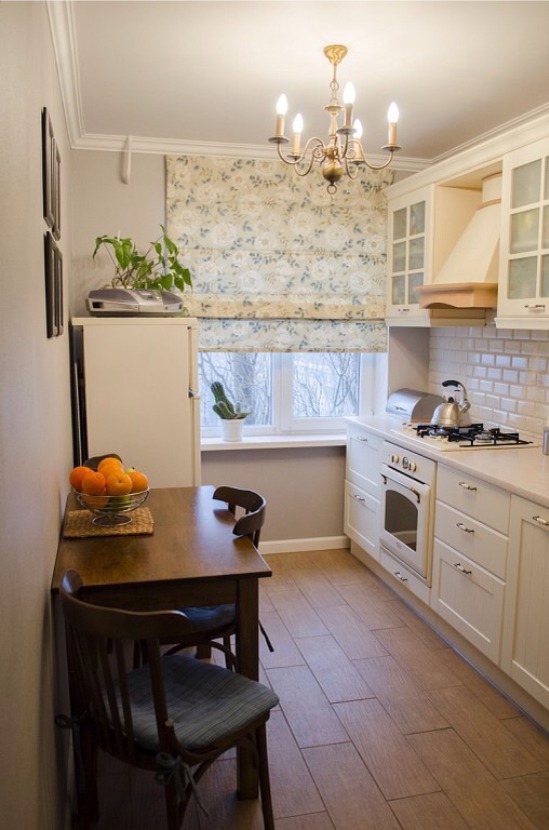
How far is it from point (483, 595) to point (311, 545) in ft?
5.84

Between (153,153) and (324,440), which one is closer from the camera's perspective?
(153,153)

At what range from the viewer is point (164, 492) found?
9.61 feet

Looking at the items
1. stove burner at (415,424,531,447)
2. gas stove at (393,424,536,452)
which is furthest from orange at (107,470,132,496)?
stove burner at (415,424,531,447)

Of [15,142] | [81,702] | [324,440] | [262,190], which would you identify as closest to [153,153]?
[262,190]

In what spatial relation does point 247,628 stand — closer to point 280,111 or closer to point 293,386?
point 280,111

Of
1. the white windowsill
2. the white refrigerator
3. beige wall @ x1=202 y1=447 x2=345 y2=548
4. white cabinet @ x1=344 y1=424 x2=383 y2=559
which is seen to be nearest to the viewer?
the white refrigerator

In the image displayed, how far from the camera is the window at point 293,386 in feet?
Answer: 14.3

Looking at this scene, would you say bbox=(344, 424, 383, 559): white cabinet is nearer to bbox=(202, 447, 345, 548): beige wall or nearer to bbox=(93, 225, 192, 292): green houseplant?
bbox=(202, 447, 345, 548): beige wall

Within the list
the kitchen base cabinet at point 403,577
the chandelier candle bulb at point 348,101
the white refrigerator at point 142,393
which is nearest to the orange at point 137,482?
the white refrigerator at point 142,393

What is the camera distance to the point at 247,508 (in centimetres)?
260

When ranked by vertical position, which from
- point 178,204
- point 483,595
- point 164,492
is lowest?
point 483,595

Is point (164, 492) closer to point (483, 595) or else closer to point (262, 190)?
point (483, 595)

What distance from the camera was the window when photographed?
437cm

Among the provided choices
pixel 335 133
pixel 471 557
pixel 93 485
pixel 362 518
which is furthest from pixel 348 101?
pixel 362 518
